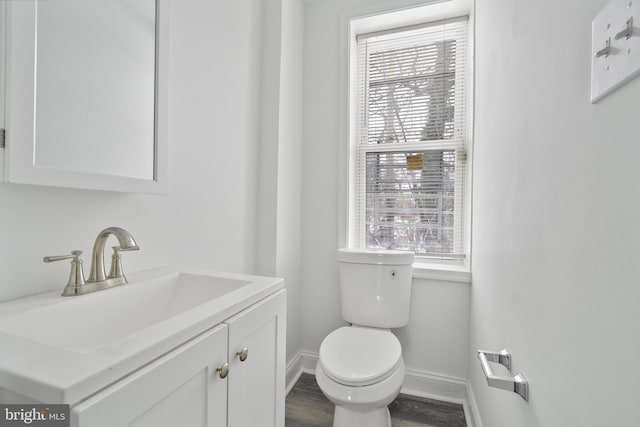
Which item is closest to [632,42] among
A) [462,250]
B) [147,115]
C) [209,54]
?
[147,115]

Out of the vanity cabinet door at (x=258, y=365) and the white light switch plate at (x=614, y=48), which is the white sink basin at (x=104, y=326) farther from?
the white light switch plate at (x=614, y=48)

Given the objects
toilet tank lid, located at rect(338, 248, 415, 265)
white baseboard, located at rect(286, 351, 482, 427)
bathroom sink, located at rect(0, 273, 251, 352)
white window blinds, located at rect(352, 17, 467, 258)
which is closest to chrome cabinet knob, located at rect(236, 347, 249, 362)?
bathroom sink, located at rect(0, 273, 251, 352)

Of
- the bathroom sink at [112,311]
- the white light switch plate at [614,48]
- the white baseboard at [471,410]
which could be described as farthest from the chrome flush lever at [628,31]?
the white baseboard at [471,410]

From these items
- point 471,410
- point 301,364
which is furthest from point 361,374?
point 301,364

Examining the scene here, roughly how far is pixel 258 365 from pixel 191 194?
720 mm

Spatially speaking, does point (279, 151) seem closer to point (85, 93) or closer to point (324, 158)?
point (324, 158)

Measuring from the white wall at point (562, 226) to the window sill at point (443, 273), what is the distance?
0.48m

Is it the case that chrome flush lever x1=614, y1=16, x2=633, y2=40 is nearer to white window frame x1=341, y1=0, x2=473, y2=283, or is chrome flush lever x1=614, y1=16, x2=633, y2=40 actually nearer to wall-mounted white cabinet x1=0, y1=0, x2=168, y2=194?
wall-mounted white cabinet x1=0, y1=0, x2=168, y2=194

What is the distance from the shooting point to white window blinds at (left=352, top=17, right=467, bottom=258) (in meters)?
1.84

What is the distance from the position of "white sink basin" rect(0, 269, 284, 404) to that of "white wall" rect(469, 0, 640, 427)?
71 centimetres

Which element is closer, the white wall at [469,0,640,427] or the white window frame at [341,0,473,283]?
the white wall at [469,0,640,427]

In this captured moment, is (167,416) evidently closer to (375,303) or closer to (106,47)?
(106,47)

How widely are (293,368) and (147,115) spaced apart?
158cm

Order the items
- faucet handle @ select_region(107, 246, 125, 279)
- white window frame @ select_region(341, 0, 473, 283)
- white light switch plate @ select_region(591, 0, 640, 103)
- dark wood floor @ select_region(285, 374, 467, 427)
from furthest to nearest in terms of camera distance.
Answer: white window frame @ select_region(341, 0, 473, 283) → dark wood floor @ select_region(285, 374, 467, 427) → faucet handle @ select_region(107, 246, 125, 279) → white light switch plate @ select_region(591, 0, 640, 103)
